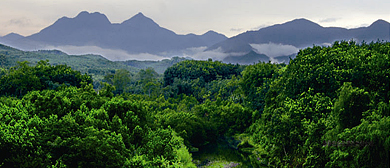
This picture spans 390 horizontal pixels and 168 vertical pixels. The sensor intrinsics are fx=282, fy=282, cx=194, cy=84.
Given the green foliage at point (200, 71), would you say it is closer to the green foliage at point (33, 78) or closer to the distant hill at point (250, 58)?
the green foliage at point (33, 78)

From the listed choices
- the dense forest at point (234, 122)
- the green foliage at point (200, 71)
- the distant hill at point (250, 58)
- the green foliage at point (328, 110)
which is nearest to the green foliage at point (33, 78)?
the dense forest at point (234, 122)

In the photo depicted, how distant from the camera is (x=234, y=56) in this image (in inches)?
7756

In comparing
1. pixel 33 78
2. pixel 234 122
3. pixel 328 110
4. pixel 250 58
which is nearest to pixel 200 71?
pixel 234 122

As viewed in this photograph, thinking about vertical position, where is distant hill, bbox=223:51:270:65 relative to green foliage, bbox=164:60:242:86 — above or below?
above

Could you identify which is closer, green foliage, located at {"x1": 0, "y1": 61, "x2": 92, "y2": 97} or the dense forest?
the dense forest

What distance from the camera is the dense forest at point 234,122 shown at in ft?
39.1

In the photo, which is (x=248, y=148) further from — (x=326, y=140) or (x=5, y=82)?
(x=5, y=82)

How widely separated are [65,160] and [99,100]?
30.1 ft

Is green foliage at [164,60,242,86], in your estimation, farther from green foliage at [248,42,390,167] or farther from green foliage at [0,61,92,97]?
green foliage at [248,42,390,167]

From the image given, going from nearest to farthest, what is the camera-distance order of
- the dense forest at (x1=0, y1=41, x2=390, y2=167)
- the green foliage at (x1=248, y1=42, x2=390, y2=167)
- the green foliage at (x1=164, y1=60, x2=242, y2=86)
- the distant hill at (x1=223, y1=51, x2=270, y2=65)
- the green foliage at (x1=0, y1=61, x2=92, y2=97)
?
1. the dense forest at (x1=0, y1=41, x2=390, y2=167)
2. the green foliage at (x1=248, y1=42, x2=390, y2=167)
3. the green foliage at (x1=0, y1=61, x2=92, y2=97)
4. the green foliage at (x1=164, y1=60, x2=242, y2=86)
5. the distant hill at (x1=223, y1=51, x2=270, y2=65)

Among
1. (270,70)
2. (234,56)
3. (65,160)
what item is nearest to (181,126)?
(270,70)

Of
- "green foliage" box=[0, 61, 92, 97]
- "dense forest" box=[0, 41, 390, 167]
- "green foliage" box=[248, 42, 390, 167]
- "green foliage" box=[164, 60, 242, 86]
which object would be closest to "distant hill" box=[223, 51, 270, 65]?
"green foliage" box=[164, 60, 242, 86]

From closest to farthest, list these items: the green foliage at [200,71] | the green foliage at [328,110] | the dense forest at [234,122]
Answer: the dense forest at [234,122] < the green foliage at [328,110] < the green foliage at [200,71]

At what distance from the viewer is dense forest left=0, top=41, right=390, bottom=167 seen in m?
11.9
